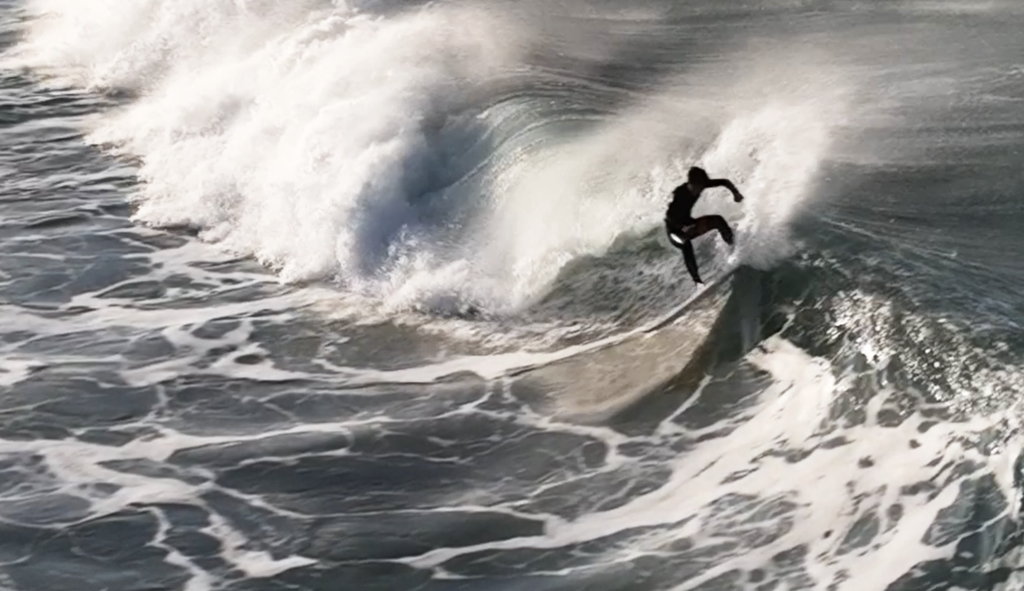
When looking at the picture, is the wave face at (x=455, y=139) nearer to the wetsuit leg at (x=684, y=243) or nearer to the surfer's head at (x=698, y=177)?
the wetsuit leg at (x=684, y=243)

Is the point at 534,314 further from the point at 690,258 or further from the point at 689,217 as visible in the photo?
the point at 689,217

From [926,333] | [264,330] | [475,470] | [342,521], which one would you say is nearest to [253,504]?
[342,521]

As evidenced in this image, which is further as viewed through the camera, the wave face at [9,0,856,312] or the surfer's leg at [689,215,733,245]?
the wave face at [9,0,856,312]

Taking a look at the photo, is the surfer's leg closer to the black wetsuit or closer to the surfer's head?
the black wetsuit

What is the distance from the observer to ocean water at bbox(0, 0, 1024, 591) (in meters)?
10.6

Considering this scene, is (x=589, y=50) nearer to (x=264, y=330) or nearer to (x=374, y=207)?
(x=374, y=207)

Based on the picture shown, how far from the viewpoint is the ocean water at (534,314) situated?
34.8ft

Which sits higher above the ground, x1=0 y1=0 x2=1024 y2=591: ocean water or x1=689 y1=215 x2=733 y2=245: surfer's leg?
x1=689 y1=215 x2=733 y2=245: surfer's leg

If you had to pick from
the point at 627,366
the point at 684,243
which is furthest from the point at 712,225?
the point at 627,366

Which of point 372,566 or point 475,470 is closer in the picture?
point 372,566

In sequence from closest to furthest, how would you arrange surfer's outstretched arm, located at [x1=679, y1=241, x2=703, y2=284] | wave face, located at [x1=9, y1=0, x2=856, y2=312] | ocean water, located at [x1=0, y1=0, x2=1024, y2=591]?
ocean water, located at [x1=0, y1=0, x2=1024, y2=591] < surfer's outstretched arm, located at [x1=679, y1=241, x2=703, y2=284] < wave face, located at [x1=9, y1=0, x2=856, y2=312]

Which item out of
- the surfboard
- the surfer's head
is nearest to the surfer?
the surfer's head

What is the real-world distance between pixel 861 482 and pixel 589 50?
1145cm

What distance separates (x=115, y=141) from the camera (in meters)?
22.4
